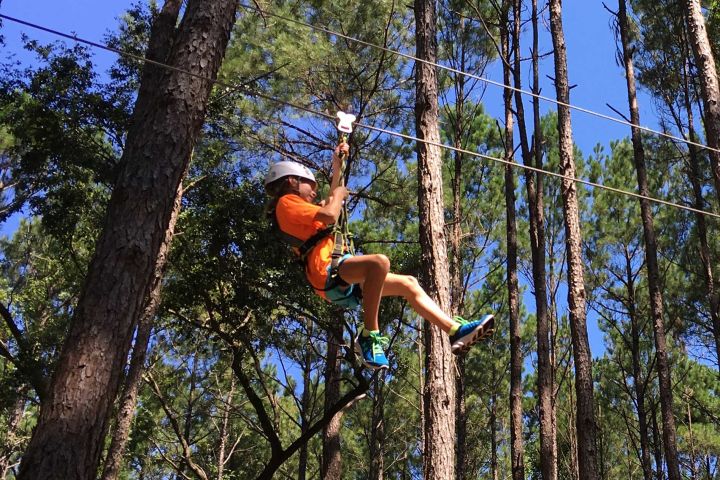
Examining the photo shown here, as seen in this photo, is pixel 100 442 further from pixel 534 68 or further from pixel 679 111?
pixel 679 111

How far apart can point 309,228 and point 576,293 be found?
17.7 feet

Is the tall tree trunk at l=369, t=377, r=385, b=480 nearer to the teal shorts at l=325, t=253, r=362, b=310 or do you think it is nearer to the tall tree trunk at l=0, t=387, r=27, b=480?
the tall tree trunk at l=0, t=387, r=27, b=480

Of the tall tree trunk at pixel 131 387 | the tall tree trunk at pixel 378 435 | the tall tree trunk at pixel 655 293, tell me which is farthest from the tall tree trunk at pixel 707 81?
the tall tree trunk at pixel 378 435

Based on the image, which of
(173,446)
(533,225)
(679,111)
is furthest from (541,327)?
(173,446)

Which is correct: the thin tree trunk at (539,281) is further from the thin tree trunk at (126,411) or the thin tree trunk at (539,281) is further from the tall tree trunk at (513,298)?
the thin tree trunk at (126,411)

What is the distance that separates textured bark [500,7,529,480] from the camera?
10.1 m

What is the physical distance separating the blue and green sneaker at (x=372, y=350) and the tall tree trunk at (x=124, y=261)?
3.50 ft

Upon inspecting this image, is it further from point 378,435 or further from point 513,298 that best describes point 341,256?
point 378,435

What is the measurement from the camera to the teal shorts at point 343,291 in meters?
3.49

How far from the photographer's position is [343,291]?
11.6 feet

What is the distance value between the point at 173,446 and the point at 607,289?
36.3 feet

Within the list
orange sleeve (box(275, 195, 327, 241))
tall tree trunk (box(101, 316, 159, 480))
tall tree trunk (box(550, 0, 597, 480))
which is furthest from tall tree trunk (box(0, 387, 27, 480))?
orange sleeve (box(275, 195, 327, 241))

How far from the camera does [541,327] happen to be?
9906 mm

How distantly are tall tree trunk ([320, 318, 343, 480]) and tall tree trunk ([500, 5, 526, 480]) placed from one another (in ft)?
8.02
